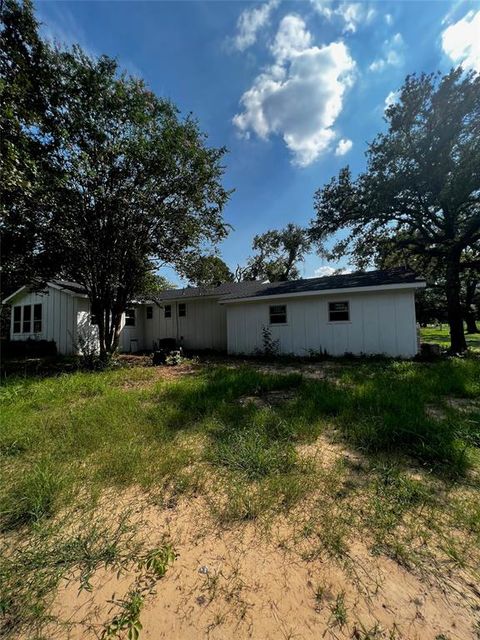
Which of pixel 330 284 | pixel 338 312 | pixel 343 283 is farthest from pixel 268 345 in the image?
pixel 343 283

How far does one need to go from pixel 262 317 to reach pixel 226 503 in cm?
1049

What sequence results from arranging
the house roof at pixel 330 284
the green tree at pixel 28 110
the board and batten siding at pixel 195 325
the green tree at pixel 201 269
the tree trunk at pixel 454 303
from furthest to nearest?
1. the board and batten siding at pixel 195 325
2. the tree trunk at pixel 454 303
3. the green tree at pixel 201 269
4. the house roof at pixel 330 284
5. the green tree at pixel 28 110

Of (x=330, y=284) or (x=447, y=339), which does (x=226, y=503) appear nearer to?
(x=330, y=284)

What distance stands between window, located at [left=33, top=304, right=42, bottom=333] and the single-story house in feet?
0.18

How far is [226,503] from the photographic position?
2.59 meters

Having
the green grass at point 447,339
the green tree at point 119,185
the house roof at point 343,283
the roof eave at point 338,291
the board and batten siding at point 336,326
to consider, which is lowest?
the green grass at point 447,339

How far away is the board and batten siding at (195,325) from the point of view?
15.4m

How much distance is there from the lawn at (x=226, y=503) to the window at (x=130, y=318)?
449 inches

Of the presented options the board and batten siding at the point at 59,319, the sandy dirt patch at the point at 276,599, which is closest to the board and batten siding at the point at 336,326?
the board and batten siding at the point at 59,319

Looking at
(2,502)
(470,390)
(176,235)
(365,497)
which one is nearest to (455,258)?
(470,390)

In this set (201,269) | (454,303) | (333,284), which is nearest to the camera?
(201,269)

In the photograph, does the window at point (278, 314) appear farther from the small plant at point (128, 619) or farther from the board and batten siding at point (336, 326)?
the small plant at point (128, 619)

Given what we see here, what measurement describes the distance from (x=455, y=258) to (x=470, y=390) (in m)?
9.63

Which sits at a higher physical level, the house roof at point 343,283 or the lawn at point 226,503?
the house roof at point 343,283
